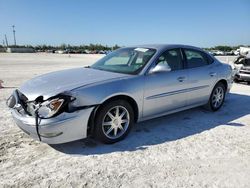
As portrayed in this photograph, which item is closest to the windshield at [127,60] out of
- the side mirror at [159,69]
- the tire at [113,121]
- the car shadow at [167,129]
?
the side mirror at [159,69]

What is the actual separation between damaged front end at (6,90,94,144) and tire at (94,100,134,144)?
0.76 ft

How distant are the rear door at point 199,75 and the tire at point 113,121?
1574 millimetres

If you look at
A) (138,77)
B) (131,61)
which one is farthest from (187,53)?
(138,77)

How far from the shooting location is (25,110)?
11.5 ft

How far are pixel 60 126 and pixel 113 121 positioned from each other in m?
0.90

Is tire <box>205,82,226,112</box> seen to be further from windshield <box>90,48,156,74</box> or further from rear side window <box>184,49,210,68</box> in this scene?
windshield <box>90,48,156,74</box>

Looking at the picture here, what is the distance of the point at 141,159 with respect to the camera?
3.41 m

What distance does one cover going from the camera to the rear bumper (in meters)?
3.26

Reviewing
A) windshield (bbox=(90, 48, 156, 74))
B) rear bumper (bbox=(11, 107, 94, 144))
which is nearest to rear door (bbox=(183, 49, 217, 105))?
windshield (bbox=(90, 48, 156, 74))

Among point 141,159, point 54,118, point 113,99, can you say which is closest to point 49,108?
point 54,118

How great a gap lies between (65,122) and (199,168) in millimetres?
1876

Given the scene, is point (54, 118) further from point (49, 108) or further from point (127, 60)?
point (127, 60)

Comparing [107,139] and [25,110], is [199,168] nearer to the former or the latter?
[107,139]

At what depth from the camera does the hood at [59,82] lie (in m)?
3.47
